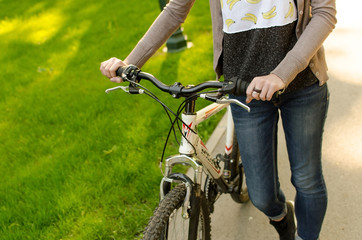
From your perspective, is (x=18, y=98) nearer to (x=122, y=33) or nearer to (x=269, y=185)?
(x=122, y=33)

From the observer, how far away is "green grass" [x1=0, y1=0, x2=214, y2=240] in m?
3.18

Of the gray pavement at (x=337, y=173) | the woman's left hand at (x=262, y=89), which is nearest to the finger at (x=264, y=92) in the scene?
the woman's left hand at (x=262, y=89)

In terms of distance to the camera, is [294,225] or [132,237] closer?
[294,225]

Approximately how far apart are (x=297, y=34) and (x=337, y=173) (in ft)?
6.13

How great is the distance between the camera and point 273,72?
166 centimetres

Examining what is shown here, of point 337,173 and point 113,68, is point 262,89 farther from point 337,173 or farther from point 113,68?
point 337,173

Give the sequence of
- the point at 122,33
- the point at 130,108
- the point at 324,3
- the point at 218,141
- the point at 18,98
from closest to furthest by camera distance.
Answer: the point at 324,3 < the point at 218,141 < the point at 130,108 < the point at 18,98 < the point at 122,33

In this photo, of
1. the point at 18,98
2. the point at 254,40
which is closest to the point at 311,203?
the point at 254,40

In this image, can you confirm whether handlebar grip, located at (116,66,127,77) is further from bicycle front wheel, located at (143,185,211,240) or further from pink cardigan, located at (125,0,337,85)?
bicycle front wheel, located at (143,185,211,240)

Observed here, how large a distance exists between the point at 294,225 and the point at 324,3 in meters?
1.51

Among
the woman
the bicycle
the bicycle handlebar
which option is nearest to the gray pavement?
the woman

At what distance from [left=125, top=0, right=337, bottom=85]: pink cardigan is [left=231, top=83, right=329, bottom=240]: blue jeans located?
175 mm

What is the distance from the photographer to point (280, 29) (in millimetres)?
1835

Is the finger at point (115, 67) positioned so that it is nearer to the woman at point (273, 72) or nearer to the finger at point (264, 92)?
the woman at point (273, 72)
